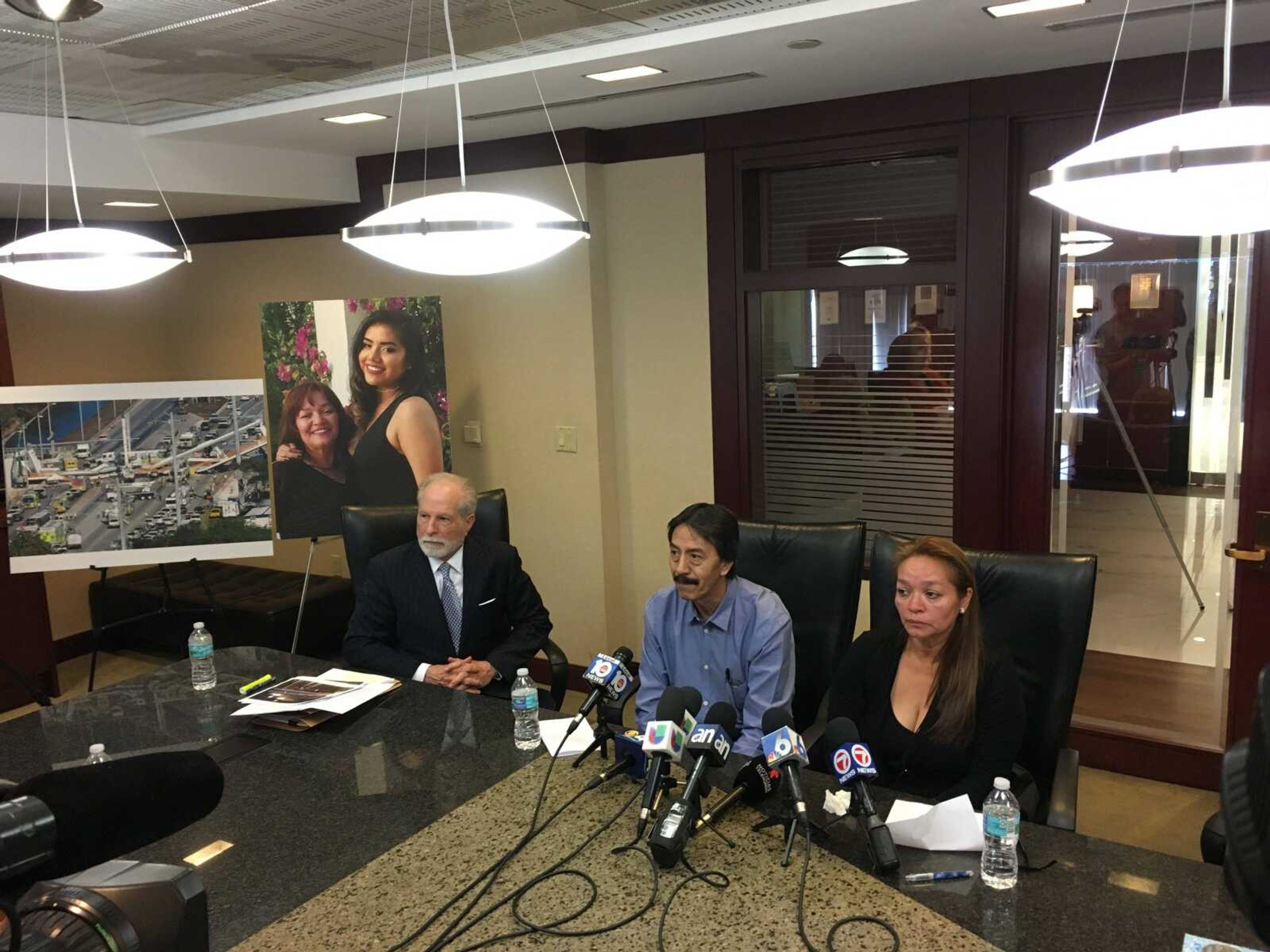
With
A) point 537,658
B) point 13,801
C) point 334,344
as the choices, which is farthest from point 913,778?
point 334,344

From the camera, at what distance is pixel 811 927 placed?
147 cm

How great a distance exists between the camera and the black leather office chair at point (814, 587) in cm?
279

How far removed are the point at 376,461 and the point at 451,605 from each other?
4.45 ft

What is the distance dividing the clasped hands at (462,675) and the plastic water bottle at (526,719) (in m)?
0.58

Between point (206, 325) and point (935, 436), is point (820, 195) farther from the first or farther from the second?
point (206, 325)

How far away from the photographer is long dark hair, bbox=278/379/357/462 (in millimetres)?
4266

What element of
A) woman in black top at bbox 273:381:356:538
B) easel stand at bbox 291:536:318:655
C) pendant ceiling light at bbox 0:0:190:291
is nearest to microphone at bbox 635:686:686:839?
pendant ceiling light at bbox 0:0:190:291

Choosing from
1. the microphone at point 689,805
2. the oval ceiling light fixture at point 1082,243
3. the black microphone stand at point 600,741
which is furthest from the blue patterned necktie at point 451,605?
the oval ceiling light fixture at point 1082,243

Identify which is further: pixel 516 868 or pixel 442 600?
pixel 442 600

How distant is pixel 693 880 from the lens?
5.32ft

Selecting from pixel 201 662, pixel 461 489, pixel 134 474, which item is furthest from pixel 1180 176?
pixel 134 474

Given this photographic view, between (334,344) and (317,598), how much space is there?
1296mm

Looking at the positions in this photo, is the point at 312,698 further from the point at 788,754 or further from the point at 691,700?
the point at 788,754

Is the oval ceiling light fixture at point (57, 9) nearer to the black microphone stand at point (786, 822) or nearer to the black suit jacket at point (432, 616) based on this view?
the black suit jacket at point (432, 616)
